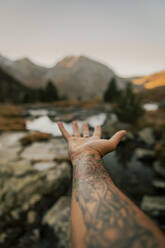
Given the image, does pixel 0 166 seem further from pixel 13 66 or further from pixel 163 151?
pixel 13 66

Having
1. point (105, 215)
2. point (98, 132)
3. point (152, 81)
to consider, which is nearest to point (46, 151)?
Answer: point (98, 132)

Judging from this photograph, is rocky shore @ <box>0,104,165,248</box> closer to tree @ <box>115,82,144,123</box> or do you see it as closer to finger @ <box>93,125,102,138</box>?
finger @ <box>93,125,102,138</box>

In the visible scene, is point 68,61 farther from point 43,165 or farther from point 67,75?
point 43,165

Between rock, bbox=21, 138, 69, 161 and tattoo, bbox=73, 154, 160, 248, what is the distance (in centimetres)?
836

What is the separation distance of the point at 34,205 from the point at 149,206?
6.57 metres

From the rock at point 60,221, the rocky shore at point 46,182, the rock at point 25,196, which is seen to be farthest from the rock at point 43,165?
the rock at point 60,221

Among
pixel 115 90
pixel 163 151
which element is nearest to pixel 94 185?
pixel 163 151

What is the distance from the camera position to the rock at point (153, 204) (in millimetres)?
6657

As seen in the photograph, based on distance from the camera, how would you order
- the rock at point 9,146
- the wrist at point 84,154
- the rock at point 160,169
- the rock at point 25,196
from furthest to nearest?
the rock at point 160,169 → the rock at point 9,146 → the rock at point 25,196 → the wrist at point 84,154

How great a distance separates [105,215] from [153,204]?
8.31 meters

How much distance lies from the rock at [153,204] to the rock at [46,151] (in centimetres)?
608

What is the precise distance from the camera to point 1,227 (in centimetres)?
477

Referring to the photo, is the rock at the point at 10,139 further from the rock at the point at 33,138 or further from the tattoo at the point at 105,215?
the tattoo at the point at 105,215

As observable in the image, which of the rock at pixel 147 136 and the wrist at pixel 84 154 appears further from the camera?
the rock at pixel 147 136
